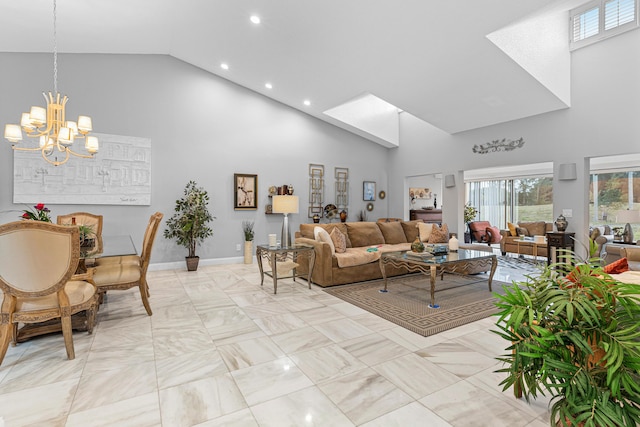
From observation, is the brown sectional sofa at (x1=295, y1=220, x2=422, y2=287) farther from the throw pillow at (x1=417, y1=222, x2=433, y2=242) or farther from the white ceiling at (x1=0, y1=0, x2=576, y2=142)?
the white ceiling at (x1=0, y1=0, x2=576, y2=142)

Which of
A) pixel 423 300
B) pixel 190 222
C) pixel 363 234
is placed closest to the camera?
pixel 423 300

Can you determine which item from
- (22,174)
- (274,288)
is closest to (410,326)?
(274,288)

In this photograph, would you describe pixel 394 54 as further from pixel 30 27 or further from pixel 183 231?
pixel 30 27

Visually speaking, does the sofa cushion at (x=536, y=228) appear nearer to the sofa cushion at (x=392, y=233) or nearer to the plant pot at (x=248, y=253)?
the sofa cushion at (x=392, y=233)

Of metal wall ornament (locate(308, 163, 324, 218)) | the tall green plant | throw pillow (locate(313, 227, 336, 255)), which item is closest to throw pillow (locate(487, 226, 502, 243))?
metal wall ornament (locate(308, 163, 324, 218))

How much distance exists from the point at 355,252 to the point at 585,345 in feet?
12.1

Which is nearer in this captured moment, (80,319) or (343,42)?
(80,319)

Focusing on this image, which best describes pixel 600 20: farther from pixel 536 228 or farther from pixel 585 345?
pixel 585 345

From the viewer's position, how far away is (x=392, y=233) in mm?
6062

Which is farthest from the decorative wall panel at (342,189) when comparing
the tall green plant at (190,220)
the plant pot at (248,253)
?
the tall green plant at (190,220)

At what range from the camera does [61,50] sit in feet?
16.9

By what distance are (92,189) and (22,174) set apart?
0.94 metres

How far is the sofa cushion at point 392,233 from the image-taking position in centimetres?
604

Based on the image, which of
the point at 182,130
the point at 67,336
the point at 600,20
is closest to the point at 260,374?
the point at 67,336
